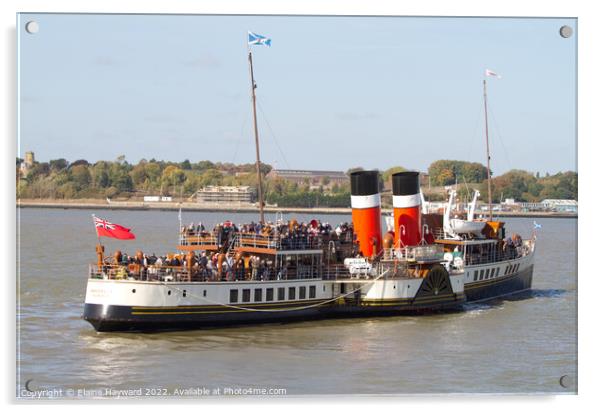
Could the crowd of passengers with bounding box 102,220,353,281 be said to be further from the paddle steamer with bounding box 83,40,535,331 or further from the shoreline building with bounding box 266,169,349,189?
the shoreline building with bounding box 266,169,349,189

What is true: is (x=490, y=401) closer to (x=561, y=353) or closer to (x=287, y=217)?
Result: (x=561, y=353)

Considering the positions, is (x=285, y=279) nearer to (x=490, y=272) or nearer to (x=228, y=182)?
(x=490, y=272)

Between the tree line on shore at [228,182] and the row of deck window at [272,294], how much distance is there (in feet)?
30.6

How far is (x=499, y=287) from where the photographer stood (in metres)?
56.8

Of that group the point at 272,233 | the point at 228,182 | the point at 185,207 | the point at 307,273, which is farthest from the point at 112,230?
the point at 185,207

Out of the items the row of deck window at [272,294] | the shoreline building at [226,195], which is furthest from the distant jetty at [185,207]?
the row of deck window at [272,294]

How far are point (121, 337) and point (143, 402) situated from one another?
12.8m

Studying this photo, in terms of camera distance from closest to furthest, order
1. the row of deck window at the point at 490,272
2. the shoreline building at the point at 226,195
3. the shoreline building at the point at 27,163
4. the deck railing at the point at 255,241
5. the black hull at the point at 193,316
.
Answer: the shoreline building at the point at 27,163, the black hull at the point at 193,316, the deck railing at the point at 255,241, the row of deck window at the point at 490,272, the shoreline building at the point at 226,195

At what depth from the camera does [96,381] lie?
105 ft

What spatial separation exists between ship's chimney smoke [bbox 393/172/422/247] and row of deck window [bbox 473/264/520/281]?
466cm

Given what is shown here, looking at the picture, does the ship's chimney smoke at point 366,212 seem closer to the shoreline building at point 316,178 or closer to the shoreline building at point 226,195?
the shoreline building at point 316,178

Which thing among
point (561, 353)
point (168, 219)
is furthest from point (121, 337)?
point (168, 219)

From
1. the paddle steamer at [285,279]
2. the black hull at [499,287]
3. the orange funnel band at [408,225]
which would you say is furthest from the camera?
the black hull at [499,287]

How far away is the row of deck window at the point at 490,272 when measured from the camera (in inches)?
2137
